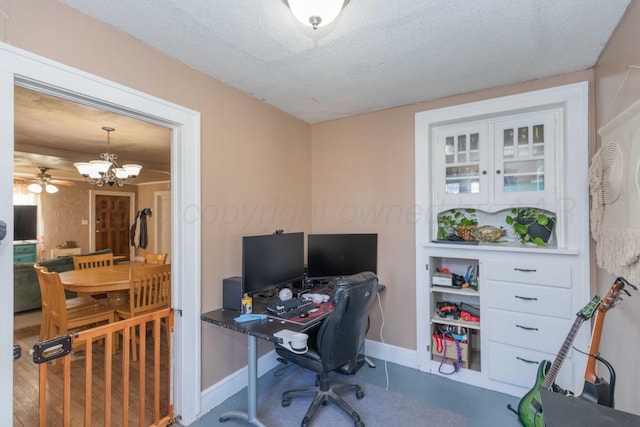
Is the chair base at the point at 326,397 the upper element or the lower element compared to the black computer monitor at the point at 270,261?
lower

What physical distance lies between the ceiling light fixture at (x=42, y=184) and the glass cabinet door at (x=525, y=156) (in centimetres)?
728

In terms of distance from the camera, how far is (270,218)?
2.77m

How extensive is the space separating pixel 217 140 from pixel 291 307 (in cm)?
135

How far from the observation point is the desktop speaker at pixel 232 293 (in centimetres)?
213

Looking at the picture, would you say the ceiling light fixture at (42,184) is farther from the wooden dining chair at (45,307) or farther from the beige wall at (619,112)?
the beige wall at (619,112)

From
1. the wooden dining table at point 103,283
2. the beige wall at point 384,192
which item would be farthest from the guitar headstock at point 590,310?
the wooden dining table at point 103,283

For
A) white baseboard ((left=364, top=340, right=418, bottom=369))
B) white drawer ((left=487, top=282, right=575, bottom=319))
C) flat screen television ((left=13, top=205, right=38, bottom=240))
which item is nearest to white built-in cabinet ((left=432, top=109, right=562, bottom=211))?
white drawer ((left=487, top=282, right=575, bottom=319))

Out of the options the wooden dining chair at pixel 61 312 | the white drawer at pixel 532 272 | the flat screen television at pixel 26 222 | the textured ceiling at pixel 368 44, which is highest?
the textured ceiling at pixel 368 44

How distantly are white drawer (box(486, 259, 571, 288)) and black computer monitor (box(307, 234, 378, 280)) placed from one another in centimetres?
97

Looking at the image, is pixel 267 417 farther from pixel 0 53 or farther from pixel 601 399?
pixel 0 53

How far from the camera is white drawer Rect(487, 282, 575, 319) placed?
213 centimetres

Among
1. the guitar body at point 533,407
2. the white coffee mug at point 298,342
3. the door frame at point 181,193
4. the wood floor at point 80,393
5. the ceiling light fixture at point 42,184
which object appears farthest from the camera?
the ceiling light fixture at point 42,184

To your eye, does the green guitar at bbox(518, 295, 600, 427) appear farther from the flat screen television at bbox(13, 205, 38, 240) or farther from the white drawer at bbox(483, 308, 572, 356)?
the flat screen television at bbox(13, 205, 38, 240)

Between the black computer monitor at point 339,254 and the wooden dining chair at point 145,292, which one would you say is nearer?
the black computer monitor at point 339,254
